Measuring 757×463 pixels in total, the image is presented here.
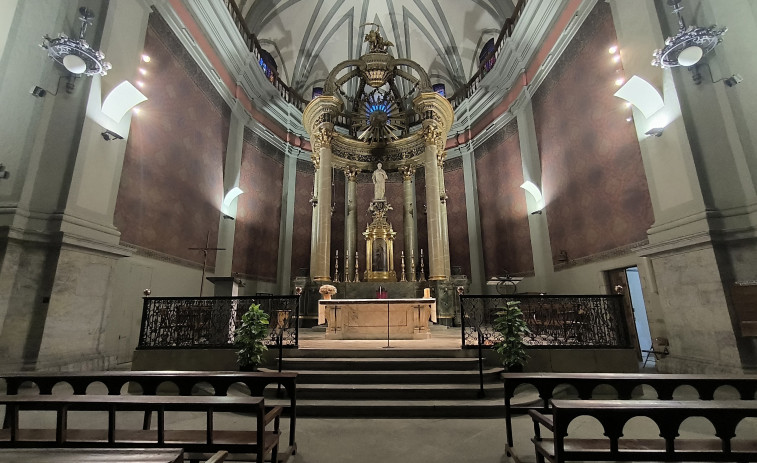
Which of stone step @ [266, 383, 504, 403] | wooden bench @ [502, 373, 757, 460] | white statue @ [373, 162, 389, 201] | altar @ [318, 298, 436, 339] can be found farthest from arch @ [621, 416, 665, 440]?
white statue @ [373, 162, 389, 201]

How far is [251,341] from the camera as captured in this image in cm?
491

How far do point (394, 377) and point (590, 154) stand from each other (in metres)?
6.95

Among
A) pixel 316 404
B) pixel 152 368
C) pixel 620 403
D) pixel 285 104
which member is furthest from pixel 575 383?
pixel 285 104

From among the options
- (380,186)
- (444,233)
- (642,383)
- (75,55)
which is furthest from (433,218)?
(75,55)

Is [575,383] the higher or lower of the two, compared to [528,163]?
lower

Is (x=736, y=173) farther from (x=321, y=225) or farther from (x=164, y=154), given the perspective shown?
(x=164, y=154)

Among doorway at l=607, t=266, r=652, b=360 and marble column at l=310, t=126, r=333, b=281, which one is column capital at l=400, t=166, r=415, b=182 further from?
doorway at l=607, t=266, r=652, b=360

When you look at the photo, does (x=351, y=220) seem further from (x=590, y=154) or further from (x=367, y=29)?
(x=367, y=29)

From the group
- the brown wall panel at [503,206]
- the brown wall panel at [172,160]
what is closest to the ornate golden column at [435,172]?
the brown wall panel at [503,206]

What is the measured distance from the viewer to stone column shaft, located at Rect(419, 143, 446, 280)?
1084 cm

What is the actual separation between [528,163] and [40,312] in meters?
11.7

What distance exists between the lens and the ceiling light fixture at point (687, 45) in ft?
16.3

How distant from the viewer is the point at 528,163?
10648mm

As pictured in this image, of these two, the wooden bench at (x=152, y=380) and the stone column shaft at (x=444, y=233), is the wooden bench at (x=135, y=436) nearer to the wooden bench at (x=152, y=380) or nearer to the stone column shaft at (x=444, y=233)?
the wooden bench at (x=152, y=380)
